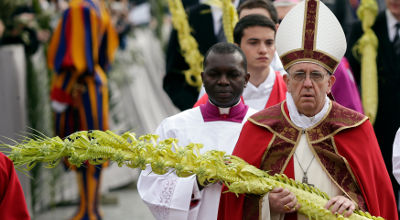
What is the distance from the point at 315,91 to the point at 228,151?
0.81 metres

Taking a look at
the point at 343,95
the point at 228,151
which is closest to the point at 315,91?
the point at 228,151

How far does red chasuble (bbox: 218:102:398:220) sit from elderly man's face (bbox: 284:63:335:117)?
0.10 meters

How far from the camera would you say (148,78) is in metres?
14.2

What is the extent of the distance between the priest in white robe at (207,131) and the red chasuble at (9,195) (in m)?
0.79

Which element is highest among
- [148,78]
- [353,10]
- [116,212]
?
[353,10]

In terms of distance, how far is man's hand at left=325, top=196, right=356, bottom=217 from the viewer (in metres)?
4.64

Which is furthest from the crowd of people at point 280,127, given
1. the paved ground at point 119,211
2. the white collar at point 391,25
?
the paved ground at point 119,211

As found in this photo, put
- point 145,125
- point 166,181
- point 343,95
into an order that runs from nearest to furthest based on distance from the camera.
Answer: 1. point 166,181
2. point 343,95
3. point 145,125

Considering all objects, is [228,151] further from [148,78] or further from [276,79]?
[148,78]

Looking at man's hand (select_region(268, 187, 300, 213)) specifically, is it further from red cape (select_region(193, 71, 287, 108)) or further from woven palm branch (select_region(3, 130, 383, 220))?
red cape (select_region(193, 71, 287, 108))

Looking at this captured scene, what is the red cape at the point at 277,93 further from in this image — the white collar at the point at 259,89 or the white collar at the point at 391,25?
the white collar at the point at 391,25

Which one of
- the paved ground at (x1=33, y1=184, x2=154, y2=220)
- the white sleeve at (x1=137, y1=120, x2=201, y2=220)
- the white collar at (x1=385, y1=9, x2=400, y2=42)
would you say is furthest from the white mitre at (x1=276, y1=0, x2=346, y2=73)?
the paved ground at (x1=33, y1=184, x2=154, y2=220)

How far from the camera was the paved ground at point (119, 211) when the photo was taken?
410 inches

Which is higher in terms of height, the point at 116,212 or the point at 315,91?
the point at 315,91
